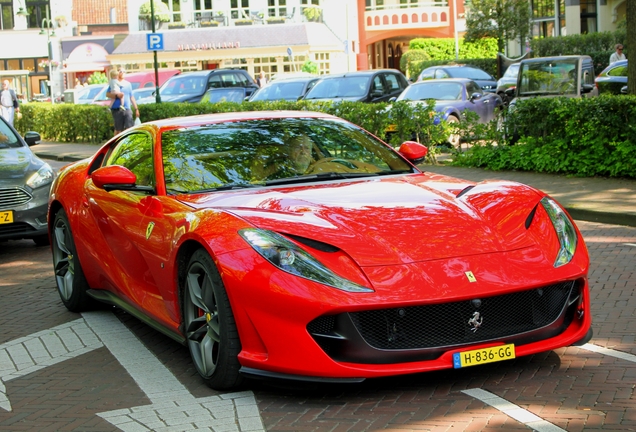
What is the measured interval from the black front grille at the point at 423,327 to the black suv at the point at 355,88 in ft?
57.2

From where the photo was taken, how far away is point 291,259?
4.68 m

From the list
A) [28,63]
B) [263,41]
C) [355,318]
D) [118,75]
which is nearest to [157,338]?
[355,318]

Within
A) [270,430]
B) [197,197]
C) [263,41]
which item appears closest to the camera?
[270,430]

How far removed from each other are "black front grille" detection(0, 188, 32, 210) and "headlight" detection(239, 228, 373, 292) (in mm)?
6003

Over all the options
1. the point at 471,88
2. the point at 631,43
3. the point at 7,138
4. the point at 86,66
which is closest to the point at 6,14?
the point at 86,66

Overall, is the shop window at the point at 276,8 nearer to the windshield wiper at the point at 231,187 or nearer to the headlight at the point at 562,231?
the windshield wiper at the point at 231,187

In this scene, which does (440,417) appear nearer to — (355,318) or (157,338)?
(355,318)

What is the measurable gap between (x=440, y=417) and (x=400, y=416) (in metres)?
0.18

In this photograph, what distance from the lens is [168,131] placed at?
20.8 ft

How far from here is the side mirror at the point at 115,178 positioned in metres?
6.02

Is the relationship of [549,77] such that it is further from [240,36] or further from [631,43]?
[240,36]

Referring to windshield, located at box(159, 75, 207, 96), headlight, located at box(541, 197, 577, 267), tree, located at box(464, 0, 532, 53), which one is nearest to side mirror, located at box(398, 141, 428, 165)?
headlight, located at box(541, 197, 577, 267)

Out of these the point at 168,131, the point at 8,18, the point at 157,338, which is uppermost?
the point at 8,18

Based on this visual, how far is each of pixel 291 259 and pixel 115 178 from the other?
1791 mm
